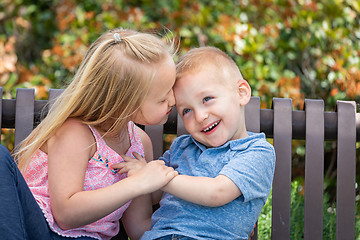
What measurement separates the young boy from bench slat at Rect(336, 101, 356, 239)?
521 millimetres

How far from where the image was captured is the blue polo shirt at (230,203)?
2.28m

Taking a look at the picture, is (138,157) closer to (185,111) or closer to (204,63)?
(185,111)

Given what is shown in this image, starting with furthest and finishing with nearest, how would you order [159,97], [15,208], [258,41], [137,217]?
[258,41], [137,217], [159,97], [15,208]

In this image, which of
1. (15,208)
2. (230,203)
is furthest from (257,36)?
(15,208)

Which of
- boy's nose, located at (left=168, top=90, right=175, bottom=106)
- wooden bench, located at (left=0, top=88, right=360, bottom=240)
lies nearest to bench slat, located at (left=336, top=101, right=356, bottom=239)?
wooden bench, located at (left=0, top=88, right=360, bottom=240)

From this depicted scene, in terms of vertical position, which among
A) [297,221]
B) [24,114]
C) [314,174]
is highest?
[24,114]

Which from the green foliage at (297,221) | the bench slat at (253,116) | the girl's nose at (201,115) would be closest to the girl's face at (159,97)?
the girl's nose at (201,115)

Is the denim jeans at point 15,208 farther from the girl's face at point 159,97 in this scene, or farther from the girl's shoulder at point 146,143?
the girl's shoulder at point 146,143

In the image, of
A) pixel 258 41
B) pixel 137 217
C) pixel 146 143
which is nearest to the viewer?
pixel 137 217

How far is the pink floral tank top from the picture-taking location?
2.36 meters

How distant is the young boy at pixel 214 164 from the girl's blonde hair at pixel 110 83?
20 centimetres

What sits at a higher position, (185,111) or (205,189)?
(185,111)

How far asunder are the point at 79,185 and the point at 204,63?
29.4 inches

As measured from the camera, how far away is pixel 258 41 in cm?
433
